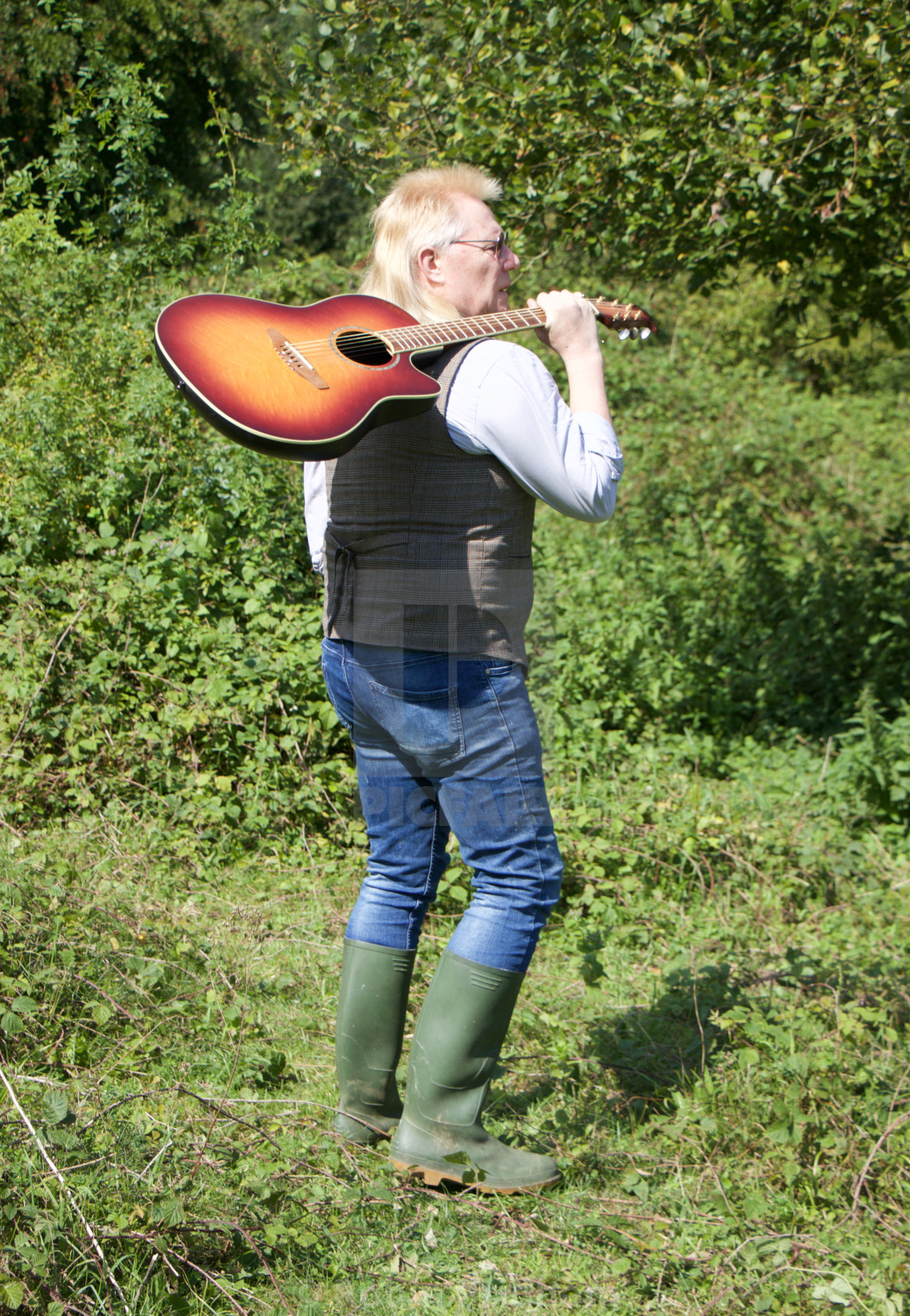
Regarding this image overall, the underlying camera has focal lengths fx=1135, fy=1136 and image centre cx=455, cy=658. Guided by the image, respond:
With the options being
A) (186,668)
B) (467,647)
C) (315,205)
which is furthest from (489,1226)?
(315,205)

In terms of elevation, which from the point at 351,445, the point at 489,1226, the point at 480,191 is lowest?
the point at 489,1226

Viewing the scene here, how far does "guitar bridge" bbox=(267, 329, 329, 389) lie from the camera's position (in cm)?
190

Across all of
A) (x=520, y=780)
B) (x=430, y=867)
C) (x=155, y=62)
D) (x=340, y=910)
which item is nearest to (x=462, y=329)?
(x=520, y=780)

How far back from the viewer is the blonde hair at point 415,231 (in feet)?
6.76

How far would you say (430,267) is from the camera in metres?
2.09

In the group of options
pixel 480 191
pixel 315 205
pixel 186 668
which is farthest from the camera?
pixel 315 205

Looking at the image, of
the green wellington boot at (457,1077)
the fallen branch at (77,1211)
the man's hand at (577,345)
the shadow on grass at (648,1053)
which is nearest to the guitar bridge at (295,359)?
the man's hand at (577,345)

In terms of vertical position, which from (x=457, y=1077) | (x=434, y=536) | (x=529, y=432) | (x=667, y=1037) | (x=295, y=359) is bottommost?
(x=667, y=1037)

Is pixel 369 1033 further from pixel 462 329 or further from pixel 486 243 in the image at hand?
pixel 486 243

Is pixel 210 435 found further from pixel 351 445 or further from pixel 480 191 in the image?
pixel 351 445

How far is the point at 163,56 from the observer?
9.79 m

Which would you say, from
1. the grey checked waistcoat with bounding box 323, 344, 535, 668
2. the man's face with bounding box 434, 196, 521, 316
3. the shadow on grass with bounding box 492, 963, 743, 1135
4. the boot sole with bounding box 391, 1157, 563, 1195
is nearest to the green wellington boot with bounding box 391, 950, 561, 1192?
the boot sole with bounding box 391, 1157, 563, 1195

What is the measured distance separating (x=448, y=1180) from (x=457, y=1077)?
0.22 m

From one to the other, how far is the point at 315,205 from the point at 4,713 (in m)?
14.9
